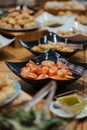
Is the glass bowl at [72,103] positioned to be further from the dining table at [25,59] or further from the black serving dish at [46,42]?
the black serving dish at [46,42]

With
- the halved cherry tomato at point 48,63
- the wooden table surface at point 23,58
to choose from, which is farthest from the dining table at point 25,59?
the halved cherry tomato at point 48,63

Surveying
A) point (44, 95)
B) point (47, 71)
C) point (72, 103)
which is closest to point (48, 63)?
point (47, 71)

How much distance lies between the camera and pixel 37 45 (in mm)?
1742

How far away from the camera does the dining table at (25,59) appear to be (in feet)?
3.63

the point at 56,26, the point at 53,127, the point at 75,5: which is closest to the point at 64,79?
the point at 53,127

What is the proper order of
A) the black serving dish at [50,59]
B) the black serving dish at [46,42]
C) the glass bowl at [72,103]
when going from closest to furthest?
the glass bowl at [72,103] → the black serving dish at [50,59] → the black serving dish at [46,42]

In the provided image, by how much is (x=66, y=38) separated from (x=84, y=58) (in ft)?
0.66

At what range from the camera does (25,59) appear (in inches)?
67.7

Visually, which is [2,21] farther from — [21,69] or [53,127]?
[53,127]

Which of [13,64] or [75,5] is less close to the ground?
[13,64]

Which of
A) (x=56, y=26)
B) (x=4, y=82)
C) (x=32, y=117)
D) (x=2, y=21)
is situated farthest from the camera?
(x=56, y=26)

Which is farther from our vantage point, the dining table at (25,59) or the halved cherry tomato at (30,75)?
the halved cherry tomato at (30,75)

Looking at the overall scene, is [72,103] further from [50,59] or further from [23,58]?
[23,58]

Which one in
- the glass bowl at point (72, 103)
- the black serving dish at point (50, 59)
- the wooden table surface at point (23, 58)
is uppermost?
the glass bowl at point (72, 103)
